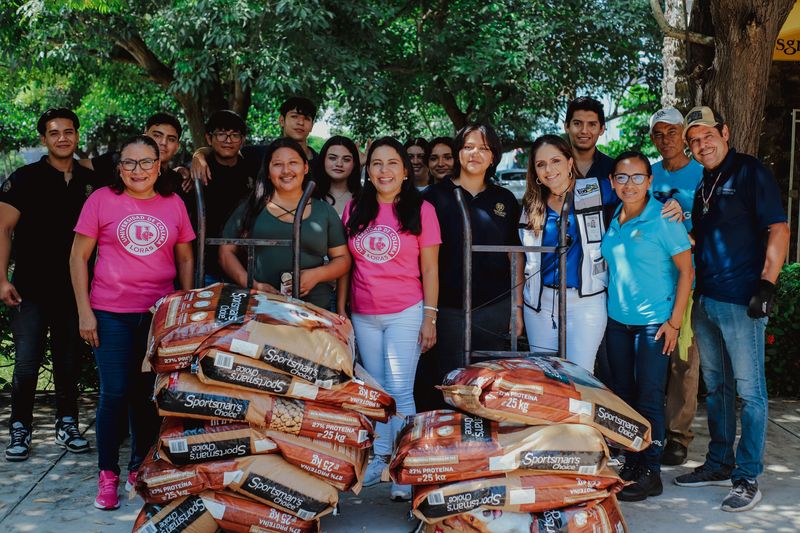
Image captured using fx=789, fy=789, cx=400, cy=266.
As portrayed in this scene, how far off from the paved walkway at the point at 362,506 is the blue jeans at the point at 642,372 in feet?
1.01

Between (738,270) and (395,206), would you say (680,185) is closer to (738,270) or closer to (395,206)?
(738,270)

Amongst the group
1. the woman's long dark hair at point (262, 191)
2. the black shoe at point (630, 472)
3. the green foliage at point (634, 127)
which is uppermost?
the green foliage at point (634, 127)

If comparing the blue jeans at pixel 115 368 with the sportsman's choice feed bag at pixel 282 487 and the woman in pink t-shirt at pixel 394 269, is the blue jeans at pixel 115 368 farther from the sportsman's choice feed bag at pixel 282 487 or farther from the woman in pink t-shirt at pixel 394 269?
the woman in pink t-shirt at pixel 394 269

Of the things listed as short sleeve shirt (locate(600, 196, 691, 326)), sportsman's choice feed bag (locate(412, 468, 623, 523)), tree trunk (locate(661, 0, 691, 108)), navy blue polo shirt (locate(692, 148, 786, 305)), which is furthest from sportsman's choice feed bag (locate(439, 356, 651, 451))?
tree trunk (locate(661, 0, 691, 108))

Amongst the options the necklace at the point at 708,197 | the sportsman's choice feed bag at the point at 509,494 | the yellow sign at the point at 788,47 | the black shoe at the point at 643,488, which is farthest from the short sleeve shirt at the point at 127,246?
the yellow sign at the point at 788,47

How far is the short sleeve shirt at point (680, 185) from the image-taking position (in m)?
4.76

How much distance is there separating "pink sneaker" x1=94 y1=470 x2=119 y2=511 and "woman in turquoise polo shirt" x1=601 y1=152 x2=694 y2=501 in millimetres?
2650

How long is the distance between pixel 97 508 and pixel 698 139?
12.2 ft

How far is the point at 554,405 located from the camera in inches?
138

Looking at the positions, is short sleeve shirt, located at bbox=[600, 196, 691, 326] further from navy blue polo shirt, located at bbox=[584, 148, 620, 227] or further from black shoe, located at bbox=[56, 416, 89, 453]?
black shoe, located at bbox=[56, 416, 89, 453]

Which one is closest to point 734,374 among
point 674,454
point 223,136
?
point 674,454

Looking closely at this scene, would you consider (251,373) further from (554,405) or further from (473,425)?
(554,405)

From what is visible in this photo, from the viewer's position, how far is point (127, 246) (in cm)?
401

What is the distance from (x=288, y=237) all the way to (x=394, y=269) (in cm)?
59
